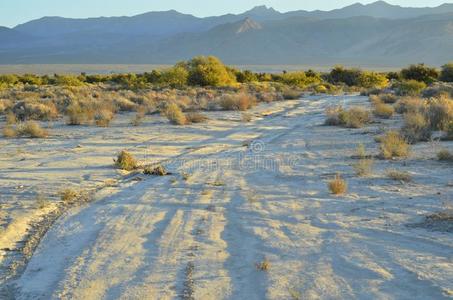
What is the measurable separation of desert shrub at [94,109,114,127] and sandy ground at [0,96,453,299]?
6.71 meters

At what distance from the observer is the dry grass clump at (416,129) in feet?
57.5

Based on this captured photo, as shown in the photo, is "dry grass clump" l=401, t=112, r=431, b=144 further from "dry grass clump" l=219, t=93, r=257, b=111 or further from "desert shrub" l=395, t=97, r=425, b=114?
"dry grass clump" l=219, t=93, r=257, b=111

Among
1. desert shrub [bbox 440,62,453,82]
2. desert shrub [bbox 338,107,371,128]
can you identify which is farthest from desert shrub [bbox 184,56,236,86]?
desert shrub [bbox 338,107,371,128]

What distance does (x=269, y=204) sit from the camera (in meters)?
10.5

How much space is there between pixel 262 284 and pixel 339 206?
3790 mm

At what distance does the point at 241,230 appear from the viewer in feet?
29.0

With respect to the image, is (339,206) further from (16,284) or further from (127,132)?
(127,132)

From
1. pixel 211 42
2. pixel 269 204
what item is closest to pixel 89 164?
pixel 269 204

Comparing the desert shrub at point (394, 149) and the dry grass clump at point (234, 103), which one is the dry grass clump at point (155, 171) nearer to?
the desert shrub at point (394, 149)

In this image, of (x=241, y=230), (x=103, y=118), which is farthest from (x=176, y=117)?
(x=241, y=230)

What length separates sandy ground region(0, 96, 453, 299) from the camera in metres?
6.68

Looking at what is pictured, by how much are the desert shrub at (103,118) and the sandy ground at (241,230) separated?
671 cm

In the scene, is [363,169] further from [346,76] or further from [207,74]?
[346,76]

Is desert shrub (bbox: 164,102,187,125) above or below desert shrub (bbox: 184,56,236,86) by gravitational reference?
Result: below
